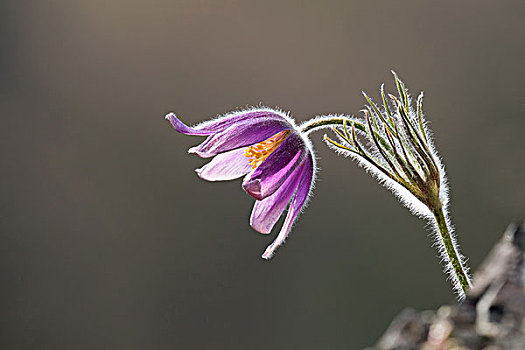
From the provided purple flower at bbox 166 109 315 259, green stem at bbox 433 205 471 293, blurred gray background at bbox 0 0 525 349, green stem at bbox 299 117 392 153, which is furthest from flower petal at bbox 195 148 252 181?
blurred gray background at bbox 0 0 525 349

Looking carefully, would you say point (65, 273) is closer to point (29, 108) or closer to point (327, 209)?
point (29, 108)

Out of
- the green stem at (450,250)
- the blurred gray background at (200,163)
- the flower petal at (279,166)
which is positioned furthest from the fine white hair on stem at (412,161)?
the blurred gray background at (200,163)

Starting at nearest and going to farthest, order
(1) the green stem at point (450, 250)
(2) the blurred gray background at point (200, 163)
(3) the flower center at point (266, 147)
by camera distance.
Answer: (1) the green stem at point (450, 250)
(3) the flower center at point (266, 147)
(2) the blurred gray background at point (200, 163)

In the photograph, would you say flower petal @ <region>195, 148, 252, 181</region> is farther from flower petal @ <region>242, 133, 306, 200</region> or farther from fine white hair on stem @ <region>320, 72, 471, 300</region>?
fine white hair on stem @ <region>320, 72, 471, 300</region>

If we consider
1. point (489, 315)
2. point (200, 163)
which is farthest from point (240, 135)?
point (200, 163)

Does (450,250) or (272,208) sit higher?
(272,208)

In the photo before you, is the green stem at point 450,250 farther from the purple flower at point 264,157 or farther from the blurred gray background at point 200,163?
the blurred gray background at point 200,163

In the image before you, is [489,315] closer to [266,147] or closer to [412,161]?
[412,161]
